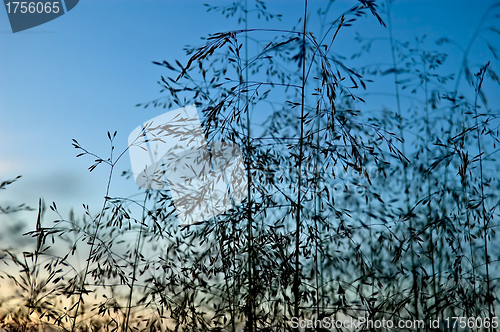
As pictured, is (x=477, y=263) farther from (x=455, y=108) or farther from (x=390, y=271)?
(x=455, y=108)

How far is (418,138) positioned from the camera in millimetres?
2523

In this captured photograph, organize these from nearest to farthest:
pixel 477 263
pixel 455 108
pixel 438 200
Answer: pixel 477 263, pixel 438 200, pixel 455 108

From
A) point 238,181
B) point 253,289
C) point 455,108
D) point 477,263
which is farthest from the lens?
point 455,108

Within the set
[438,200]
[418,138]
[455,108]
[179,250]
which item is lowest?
[179,250]

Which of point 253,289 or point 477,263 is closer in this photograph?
point 253,289

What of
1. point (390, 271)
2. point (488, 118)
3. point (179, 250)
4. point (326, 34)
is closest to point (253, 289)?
point (179, 250)

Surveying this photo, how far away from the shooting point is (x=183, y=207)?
6.92 ft

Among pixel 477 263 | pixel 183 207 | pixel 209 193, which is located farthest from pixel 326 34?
pixel 477 263

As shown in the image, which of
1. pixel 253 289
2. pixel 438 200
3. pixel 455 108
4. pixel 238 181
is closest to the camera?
pixel 253 289

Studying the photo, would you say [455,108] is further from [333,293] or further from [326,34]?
[333,293]

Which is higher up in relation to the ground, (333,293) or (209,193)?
(209,193)

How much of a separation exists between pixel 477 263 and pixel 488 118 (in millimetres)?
809

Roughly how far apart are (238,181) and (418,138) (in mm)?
1252

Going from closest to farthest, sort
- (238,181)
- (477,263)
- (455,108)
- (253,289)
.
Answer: (253,289), (238,181), (477,263), (455,108)
